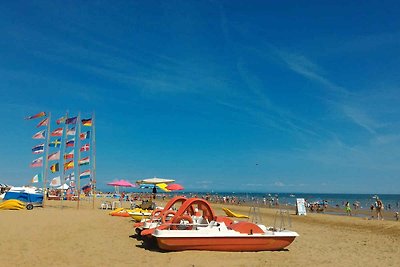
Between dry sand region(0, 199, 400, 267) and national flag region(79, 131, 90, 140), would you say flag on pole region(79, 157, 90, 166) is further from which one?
dry sand region(0, 199, 400, 267)

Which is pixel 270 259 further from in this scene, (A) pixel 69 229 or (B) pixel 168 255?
(A) pixel 69 229

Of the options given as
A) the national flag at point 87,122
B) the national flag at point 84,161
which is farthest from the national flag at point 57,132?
the national flag at point 84,161

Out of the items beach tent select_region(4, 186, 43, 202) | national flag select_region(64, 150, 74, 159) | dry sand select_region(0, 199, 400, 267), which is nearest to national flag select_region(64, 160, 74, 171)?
national flag select_region(64, 150, 74, 159)

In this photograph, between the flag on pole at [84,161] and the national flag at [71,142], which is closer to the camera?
the flag on pole at [84,161]

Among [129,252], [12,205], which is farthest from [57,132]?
[129,252]

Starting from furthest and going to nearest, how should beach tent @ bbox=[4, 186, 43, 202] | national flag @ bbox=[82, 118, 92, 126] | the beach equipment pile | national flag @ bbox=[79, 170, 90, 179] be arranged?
national flag @ bbox=[82, 118, 92, 126] < national flag @ bbox=[79, 170, 90, 179] < beach tent @ bbox=[4, 186, 43, 202] < the beach equipment pile

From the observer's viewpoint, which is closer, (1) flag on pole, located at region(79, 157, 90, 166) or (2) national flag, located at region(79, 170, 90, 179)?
(2) national flag, located at region(79, 170, 90, 179)

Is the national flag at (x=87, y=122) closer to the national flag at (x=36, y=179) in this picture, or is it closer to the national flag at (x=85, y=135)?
the national flag at (x=85, y=135)

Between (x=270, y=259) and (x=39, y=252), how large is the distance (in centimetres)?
698

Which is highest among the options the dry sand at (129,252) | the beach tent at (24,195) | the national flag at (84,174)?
the national flag at (84,174)

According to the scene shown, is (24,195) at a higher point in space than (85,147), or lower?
lower

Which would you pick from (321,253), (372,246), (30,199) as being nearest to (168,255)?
(321,253)

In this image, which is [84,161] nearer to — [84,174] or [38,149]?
[84,174]

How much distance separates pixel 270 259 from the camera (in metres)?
11.0
